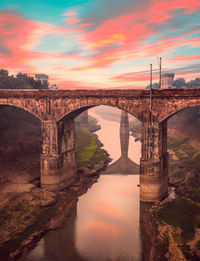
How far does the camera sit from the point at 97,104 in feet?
120

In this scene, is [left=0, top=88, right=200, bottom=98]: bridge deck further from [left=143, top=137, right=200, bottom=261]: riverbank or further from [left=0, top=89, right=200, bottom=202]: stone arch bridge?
[left=143, top=137, right=200, bottom=261]: riverbank

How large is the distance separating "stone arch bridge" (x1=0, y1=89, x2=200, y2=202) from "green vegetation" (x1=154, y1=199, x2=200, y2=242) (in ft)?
9.13

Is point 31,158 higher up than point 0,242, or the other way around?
point 31,158

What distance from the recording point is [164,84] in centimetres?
17075

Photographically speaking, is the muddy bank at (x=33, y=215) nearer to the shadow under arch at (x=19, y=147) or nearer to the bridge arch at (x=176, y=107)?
the shadow under arch at (x=19, y=147)

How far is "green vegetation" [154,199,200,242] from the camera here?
27542 mm

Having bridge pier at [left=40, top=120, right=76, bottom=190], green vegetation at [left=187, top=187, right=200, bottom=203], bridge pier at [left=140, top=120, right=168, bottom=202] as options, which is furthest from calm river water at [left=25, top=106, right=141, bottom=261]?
green vegetation at [left=187, top=187, right=200, bottom=203]

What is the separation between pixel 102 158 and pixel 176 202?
26.9 meters

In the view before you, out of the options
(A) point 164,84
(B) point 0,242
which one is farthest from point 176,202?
(A) point 164,84

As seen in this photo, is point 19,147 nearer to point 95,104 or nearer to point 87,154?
point 87,154

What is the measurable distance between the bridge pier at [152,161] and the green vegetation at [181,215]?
2361 millimetres

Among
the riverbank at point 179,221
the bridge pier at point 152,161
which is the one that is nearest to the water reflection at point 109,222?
the riverbank at point 179,221

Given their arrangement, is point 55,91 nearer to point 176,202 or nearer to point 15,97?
point 15,97

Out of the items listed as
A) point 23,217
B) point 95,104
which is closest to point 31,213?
point 23,217
